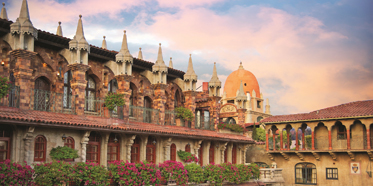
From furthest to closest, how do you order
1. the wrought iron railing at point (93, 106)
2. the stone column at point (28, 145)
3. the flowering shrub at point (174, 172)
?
the wrought iron railing at point (93, 106) < the flowering shrub at point (174, 172) < the stone column at point (28, 145)

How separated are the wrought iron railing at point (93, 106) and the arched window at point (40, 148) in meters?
6.45

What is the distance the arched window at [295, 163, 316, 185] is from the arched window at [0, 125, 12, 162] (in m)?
26.5

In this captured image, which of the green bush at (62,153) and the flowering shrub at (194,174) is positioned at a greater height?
the green bush at (62,153)

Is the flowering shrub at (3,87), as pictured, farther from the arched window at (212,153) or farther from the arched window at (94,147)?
the arched window at (212,153)

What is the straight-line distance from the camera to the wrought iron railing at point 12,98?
2238 centimetres

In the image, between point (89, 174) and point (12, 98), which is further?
point (12, 98)

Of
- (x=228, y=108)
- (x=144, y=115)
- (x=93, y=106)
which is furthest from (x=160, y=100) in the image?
(x=228, y=108)

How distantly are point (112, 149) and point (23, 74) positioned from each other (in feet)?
24.4

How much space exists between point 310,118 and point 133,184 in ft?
67.3

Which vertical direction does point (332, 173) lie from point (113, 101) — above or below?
below

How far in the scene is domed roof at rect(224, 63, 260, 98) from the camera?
3014 inches

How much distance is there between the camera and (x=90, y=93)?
30.9 meters

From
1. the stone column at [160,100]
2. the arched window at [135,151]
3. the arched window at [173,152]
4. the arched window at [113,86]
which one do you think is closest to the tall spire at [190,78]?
the stone column at [160,100]

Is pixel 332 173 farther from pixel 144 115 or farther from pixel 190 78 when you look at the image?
pixel 144 115
